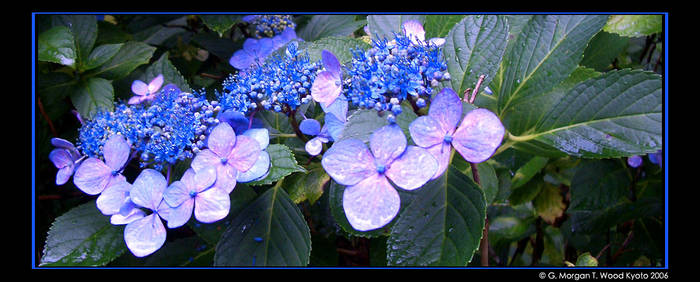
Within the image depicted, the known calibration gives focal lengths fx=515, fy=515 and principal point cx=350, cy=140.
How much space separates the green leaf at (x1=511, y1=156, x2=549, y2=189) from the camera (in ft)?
4.67

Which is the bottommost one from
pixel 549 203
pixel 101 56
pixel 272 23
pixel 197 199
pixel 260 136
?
pixel 549 203

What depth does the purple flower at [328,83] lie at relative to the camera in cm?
88

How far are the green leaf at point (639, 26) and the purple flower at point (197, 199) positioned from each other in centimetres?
105

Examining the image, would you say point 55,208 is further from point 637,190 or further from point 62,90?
point 637,190

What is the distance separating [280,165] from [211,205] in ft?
0.43

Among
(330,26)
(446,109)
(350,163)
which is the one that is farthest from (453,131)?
(330,26)

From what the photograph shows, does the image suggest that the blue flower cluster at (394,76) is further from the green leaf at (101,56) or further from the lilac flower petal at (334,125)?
the green leaf at (101,56)

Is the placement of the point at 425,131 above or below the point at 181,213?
above

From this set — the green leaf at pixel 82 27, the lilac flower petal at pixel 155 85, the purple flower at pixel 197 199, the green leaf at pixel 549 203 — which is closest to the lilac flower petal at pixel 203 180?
the purple flower at pixel 197 199

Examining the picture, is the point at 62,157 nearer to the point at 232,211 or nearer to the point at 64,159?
the point at 64,159

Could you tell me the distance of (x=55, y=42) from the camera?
1.30m

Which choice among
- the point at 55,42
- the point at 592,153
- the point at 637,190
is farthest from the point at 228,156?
the point at 637,190

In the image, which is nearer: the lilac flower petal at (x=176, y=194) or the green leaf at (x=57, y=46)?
the lilac flower petal at (x=176, y=194)

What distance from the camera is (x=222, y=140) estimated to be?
2.95 feet
